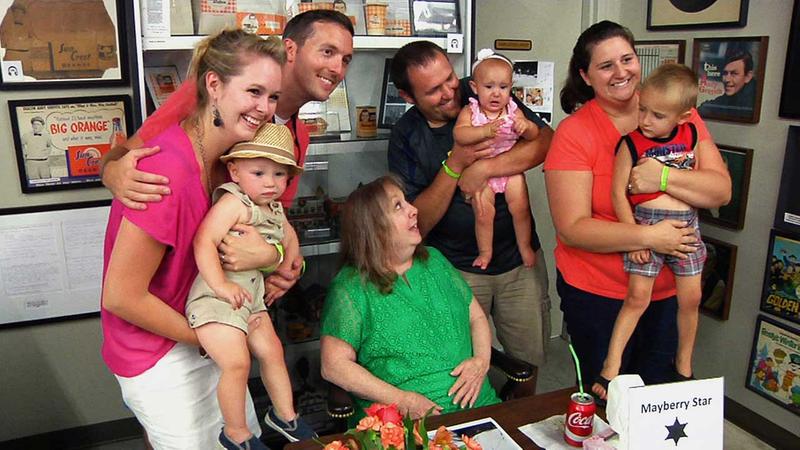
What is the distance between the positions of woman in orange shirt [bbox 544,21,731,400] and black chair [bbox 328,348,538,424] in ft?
0.78

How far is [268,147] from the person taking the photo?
1.63 m

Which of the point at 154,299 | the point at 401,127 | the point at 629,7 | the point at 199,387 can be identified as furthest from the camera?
the point at 629,7

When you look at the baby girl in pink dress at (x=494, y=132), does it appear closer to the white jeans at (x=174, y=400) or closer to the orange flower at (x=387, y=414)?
the white jeans at (x=174, y=400)

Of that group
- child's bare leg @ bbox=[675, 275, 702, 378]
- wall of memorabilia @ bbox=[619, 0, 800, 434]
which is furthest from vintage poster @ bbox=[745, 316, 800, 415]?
child's bare leg @ bbox=[675, 275, 702, 378]

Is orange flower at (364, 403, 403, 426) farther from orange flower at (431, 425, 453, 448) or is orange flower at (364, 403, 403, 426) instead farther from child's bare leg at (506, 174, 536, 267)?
child's bare leg at (506, 174, 536, 267)

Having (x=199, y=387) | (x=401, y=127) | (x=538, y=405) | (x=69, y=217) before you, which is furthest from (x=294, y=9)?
(x=538, y=405)

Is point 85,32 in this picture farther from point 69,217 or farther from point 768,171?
point 768,171

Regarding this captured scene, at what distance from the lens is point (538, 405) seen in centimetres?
180

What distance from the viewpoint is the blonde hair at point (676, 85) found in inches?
75.4

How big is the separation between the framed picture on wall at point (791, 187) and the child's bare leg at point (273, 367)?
7.29 feet

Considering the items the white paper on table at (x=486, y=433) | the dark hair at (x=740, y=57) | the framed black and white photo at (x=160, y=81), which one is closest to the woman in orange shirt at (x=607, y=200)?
the white paper on table at (x=486, y=433)

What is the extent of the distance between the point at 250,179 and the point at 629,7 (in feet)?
8.69

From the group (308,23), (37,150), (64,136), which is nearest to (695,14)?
(308,23)

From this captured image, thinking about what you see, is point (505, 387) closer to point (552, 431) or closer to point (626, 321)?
point (626, 321)
